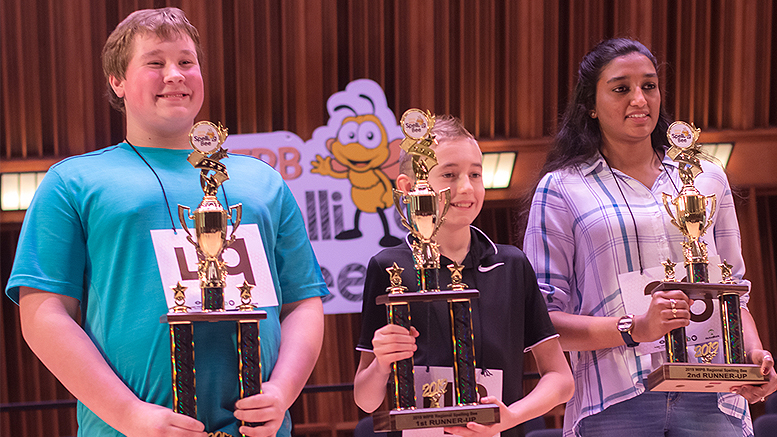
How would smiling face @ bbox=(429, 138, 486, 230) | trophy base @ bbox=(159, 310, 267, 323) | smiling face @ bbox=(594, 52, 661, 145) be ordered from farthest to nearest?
smiling face @ bbox=(594, 52, 661, 145)
smiling face @ bbox=(429, 138, 486, 230)
trophy base @ bbox=(159, 310, 267, 323)

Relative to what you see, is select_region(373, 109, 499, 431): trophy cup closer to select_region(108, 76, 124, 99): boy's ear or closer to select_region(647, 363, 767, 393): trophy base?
select_region(647, 363, 767, 393): trophy base

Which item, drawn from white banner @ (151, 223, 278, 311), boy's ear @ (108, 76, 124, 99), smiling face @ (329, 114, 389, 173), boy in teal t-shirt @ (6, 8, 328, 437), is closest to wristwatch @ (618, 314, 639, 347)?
boy in teal t-shirt @ (6, 8, 328, 437)

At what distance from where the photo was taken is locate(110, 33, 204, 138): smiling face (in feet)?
4.96

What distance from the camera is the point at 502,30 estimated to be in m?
4.39

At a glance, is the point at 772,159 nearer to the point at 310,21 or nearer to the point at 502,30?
the point at 502,30

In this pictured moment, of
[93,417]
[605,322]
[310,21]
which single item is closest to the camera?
[93,417]

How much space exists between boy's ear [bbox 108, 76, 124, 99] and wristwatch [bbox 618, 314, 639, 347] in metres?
1.25

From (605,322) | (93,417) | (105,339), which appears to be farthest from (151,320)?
(605,322)

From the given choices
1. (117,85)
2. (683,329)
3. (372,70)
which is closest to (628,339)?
(683,329)

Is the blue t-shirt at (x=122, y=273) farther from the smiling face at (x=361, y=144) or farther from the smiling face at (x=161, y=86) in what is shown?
the smiling face at (x=361, y=144)

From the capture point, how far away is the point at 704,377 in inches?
60.7

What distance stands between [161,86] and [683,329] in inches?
48.9

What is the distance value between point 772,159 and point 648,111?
9.84 ft

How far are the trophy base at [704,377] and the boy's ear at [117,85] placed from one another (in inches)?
51.2
